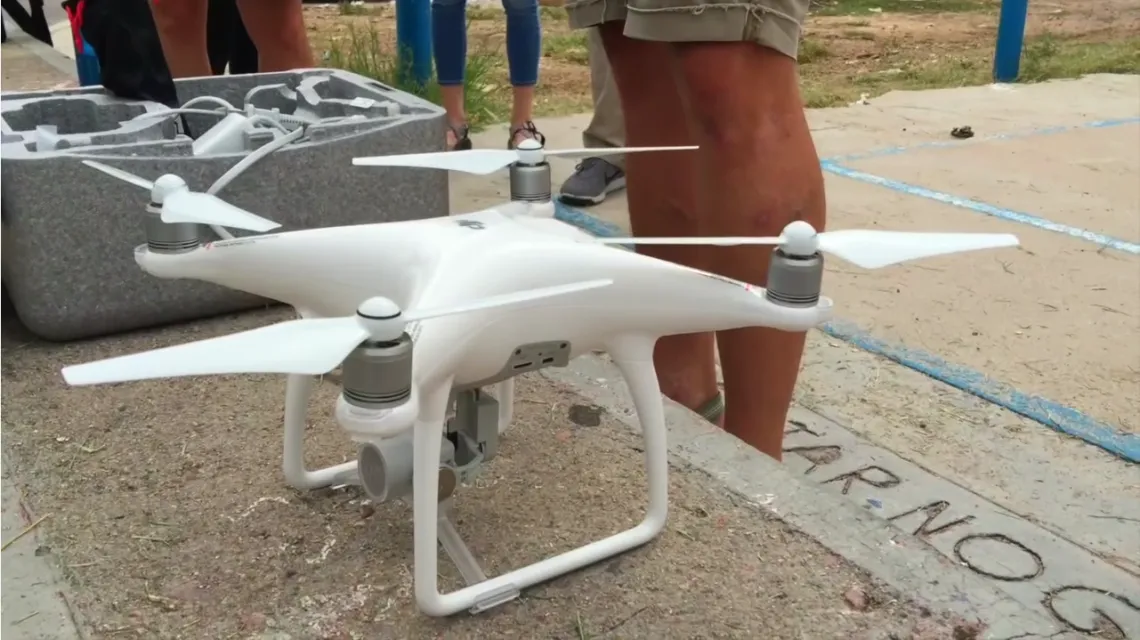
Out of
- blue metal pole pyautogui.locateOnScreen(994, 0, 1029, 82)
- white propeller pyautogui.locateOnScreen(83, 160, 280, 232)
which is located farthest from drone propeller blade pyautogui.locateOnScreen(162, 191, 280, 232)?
blue metal pole pyautogui.locateOnScreen(994, 0, 1029, 82)

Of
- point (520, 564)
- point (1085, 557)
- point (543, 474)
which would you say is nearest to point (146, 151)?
point (543, 474)

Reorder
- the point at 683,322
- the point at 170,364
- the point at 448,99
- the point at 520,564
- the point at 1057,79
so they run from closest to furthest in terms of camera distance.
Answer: the point at 170,364 < the point at 683,322 < the point at 520,564 < the point at 448,99 < the point at 1057,79

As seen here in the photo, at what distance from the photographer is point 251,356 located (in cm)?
84

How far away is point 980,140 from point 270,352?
3.52m

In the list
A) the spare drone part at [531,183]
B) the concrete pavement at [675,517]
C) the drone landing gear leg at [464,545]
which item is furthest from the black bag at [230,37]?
the drone landing gear leg at [464,545]

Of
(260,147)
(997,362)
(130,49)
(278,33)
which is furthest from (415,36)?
(997,362)

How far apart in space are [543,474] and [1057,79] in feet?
14.5

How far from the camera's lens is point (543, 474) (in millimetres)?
1517

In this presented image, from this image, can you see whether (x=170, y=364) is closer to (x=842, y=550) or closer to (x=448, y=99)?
(x=842, y=550)

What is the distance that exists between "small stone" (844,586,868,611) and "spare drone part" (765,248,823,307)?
39cm

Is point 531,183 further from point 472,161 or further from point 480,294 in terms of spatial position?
point 480,294

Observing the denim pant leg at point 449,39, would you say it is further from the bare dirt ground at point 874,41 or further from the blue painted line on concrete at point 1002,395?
the blue painted line on concrete at point 1002,395

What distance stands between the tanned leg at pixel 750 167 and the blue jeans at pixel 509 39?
2.08 m

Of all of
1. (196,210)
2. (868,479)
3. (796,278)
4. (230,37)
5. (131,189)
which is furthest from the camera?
(230,37)
